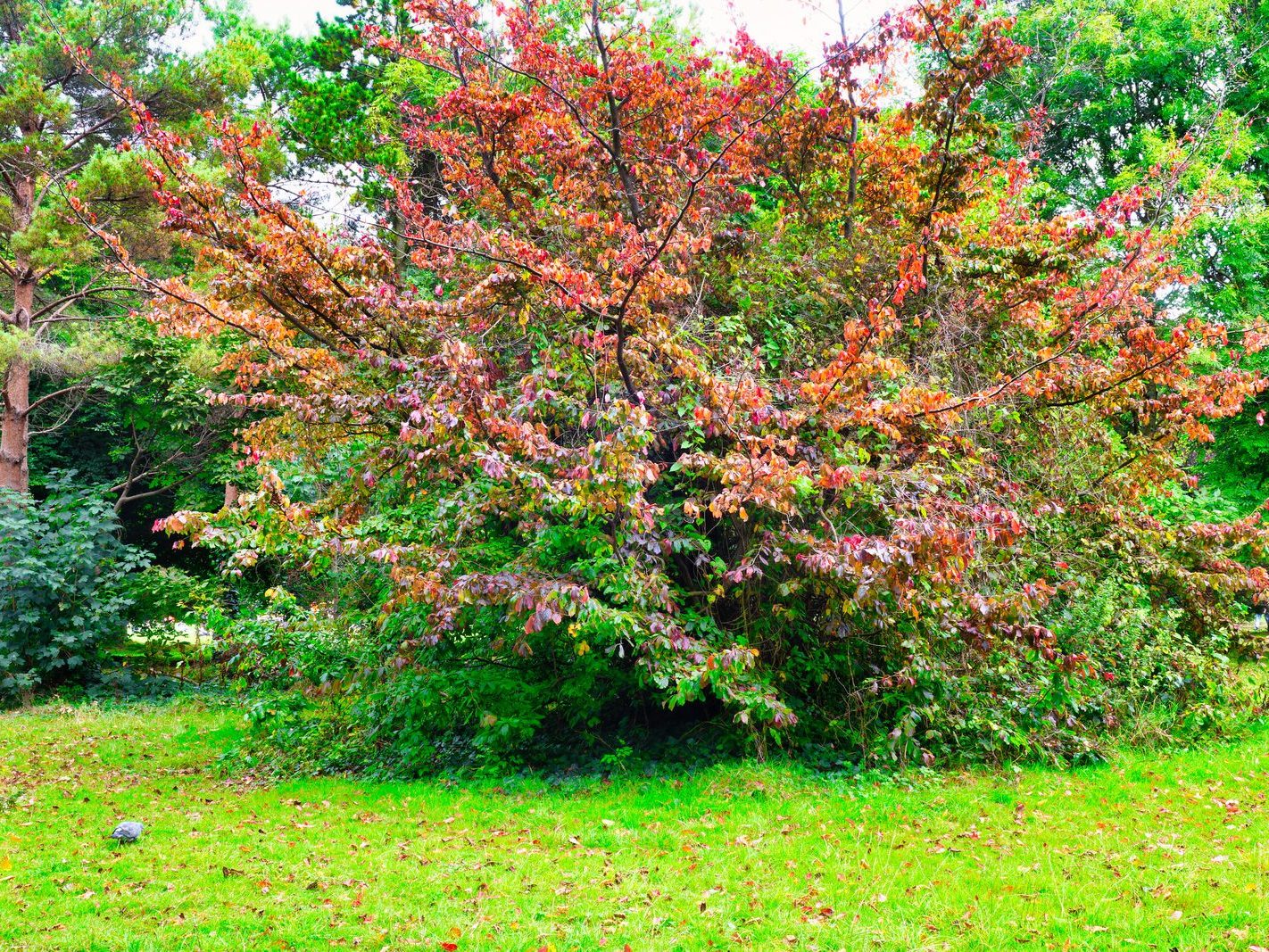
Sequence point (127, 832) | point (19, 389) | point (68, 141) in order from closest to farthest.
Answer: point (127, 832), point (19, 389), point (68, 141)

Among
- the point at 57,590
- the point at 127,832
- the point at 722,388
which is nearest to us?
the point at 127,832

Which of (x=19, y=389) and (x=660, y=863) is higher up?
(x=19, y=389)

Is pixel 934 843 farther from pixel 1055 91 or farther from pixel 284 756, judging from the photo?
pixel 1055 91

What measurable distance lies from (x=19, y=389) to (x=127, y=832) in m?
11.1

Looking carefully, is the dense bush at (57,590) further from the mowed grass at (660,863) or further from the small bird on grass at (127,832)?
the small bird on grass at (127,832)

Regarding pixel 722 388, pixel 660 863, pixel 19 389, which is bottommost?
pixel 660 863

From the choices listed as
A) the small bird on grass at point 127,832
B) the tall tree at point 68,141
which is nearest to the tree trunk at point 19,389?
the tall tree at point 68,141

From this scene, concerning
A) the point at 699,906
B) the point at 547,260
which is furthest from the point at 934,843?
the point at 547,260

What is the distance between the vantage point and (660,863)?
4590 mm

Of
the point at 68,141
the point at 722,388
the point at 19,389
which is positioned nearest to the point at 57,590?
the point at 19,389

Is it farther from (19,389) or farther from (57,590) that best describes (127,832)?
(19,389)

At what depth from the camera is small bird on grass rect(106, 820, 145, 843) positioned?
502 cm

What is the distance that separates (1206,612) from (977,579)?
2.99 metres

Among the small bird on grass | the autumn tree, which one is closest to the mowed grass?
the small bird on grass
